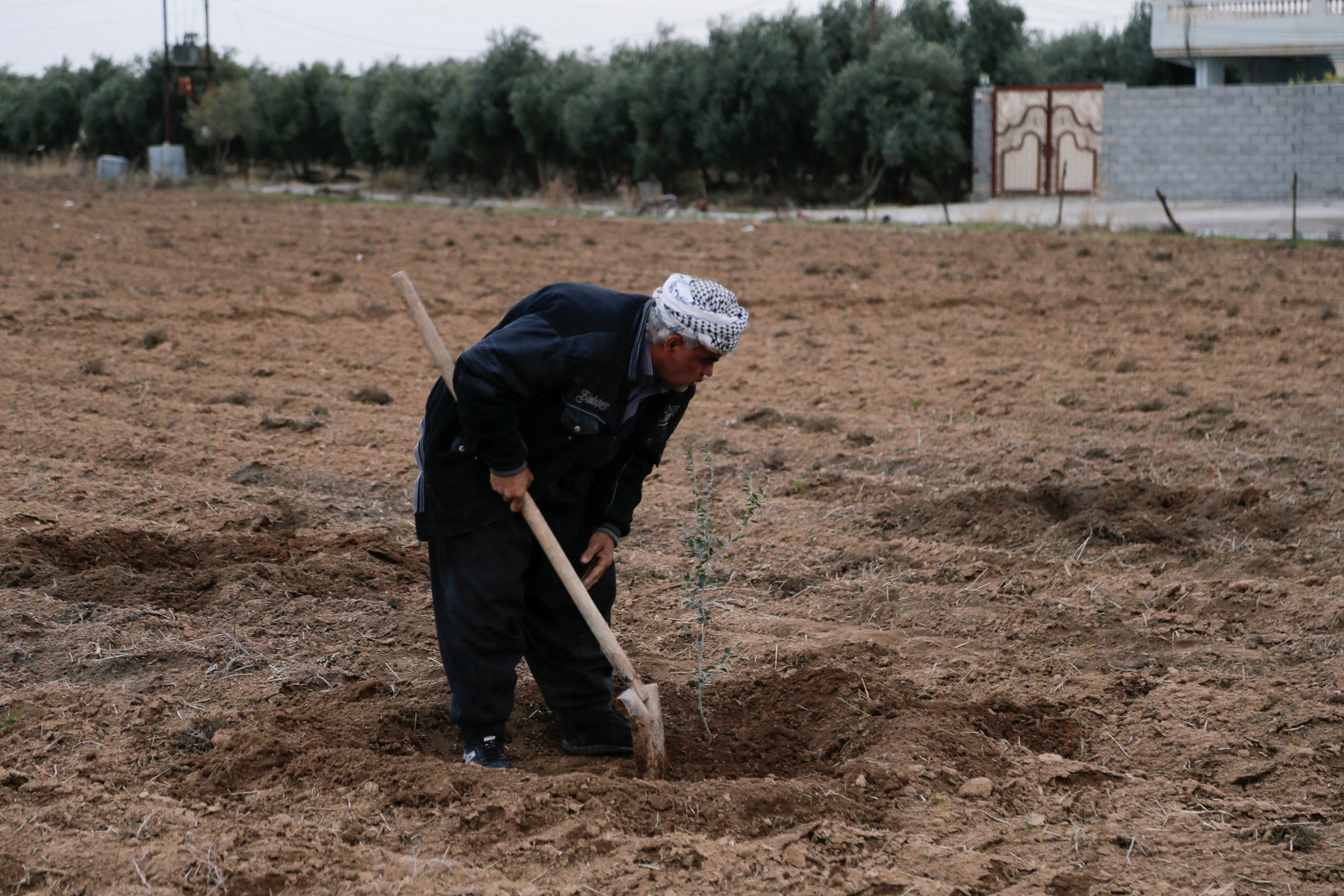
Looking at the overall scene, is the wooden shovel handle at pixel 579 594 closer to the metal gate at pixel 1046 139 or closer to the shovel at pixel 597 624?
the shovel at pixel 597 624

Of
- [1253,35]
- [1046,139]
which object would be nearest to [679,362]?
[1046,139]

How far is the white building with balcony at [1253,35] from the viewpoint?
3089 cm

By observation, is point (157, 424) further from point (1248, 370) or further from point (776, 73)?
point (776, 73)

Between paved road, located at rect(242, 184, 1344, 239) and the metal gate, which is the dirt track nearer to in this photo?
paved road, located at rect(242, 184, 1344, 239)

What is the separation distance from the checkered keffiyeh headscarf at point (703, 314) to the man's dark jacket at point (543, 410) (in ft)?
0.36

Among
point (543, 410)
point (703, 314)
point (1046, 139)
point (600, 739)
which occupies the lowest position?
point (600, 739)

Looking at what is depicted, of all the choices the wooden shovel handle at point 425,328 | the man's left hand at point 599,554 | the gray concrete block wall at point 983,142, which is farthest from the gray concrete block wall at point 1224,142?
the wooden shovel handle at point 425,328

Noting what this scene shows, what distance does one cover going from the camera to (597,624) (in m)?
3.26

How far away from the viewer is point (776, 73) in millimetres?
30391

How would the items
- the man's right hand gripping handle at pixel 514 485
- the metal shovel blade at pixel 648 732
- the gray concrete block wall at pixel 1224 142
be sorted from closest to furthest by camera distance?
the man's right hand gripping handle at pixel 514 485 → the metal shovel blade at pixel 648 732 → the gray concrete block wall at pixel 1224 142

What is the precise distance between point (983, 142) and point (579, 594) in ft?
88.4

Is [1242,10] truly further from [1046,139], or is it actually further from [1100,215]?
[1100,215]

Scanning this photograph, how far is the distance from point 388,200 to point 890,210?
40.1 feet

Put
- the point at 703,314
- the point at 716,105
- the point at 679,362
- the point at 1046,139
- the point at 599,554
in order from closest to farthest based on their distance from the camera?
the point at 703,314 < the point at 679,362 < the point at 599,554 < the point at 1046,139 < the point at 716,105
